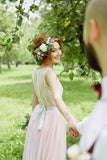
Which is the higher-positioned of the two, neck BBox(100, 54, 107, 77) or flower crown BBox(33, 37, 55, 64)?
neck BBox(100, 54, 107, 77)

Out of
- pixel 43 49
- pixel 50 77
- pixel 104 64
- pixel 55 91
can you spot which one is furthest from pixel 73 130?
pixel 104 64

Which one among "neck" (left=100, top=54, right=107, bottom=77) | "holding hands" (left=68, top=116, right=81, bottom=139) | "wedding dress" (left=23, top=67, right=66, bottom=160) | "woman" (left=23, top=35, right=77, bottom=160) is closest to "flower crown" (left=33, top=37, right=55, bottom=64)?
"woman" (left=23, top=35, right=77, bottom=160)

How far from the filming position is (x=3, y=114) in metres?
8.20

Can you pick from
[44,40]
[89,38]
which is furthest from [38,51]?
[89,38]

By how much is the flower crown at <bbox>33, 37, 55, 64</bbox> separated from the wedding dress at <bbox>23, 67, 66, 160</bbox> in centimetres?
15

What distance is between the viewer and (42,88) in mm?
2729

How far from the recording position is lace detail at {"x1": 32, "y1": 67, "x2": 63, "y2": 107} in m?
2.68

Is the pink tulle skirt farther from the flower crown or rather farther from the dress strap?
the flower crown

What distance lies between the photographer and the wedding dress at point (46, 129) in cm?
277

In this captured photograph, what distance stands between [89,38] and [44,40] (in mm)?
1870

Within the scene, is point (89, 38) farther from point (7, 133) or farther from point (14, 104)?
point (14, 104)

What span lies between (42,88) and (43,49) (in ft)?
1.45

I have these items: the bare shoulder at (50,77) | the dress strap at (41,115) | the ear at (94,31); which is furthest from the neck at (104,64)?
the dress strap at (41,115)

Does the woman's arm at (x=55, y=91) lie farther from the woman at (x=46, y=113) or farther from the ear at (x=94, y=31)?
the ear at (x=94, y=31)
